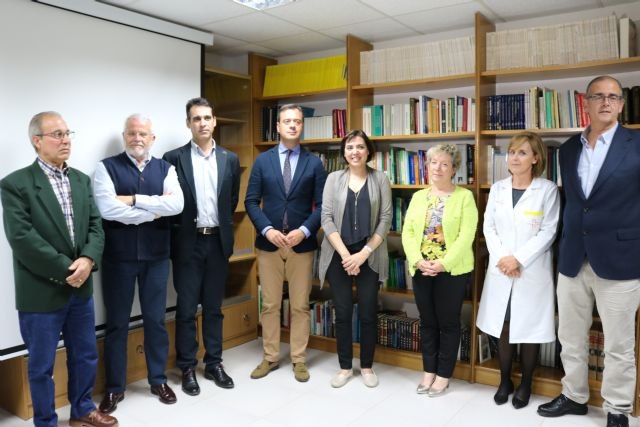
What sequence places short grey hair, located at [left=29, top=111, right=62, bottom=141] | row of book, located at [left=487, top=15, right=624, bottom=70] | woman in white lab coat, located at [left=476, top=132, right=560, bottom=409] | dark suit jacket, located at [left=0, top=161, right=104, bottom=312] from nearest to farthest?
dark suit jacket, located at [left=0, top=161, right=104, bottom=312] → short grey hair, located at [left=29, top=111, right=62, bottom=141] → woman in white lab coat, located at [left=476, top=132, right=560, bottom=409] → row of book, located at [left=487, top=15, right=624, bottom=70]

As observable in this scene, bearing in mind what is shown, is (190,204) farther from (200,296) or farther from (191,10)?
(191,10)

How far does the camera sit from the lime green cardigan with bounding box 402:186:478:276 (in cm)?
305

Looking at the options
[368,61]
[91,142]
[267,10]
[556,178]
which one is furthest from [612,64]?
[91,142]

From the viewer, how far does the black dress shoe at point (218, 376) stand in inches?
132

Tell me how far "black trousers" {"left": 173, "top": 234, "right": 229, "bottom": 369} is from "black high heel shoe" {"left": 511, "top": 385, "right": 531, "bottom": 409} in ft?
5.97

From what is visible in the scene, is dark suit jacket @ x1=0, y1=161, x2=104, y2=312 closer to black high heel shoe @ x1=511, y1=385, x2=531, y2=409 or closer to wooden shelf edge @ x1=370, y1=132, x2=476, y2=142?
wooden shelf edge @ x1=370, y1=132, x2=476, y2=142

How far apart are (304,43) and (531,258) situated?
2399 mm

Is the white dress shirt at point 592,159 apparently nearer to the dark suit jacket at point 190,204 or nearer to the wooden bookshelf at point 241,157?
the dark suit jacket at point 190,204

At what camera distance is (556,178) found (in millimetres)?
3242

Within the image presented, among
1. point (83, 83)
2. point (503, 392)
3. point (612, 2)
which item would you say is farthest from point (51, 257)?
point (612, 2)

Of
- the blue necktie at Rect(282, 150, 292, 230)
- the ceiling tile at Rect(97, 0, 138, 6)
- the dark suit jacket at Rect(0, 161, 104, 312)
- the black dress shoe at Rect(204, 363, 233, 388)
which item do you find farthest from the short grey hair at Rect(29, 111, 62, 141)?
the black dress shoe at Rect(204, 363, 233, 388)

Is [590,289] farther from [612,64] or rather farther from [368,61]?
[368,61]

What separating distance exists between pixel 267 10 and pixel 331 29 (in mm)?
610

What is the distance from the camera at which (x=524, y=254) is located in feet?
9.61
